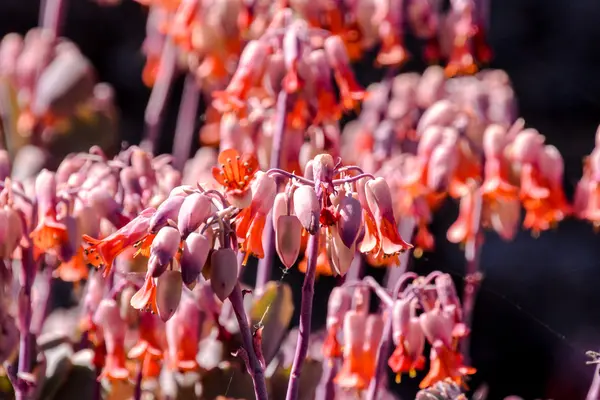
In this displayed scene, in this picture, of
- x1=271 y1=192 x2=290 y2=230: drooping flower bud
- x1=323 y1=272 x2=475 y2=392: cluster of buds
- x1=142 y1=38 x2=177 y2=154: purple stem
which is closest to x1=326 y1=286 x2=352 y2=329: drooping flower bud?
x1=323 y1=272 x2=475 y2=392: cluster of buds

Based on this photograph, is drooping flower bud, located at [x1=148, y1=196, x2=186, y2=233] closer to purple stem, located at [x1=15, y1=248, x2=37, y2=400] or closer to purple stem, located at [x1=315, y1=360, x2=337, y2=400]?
purple stem, located at [x1=15, y1=248, x2=37, y2=400]

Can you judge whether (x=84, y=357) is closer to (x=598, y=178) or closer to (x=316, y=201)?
(x=316, y=201)

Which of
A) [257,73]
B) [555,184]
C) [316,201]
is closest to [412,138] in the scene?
[555,184]

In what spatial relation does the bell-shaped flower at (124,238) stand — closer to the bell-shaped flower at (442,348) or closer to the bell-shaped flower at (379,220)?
the bell-shaped flower at (379,220)

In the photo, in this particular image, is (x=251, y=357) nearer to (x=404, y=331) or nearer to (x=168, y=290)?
(x=168, y=290)

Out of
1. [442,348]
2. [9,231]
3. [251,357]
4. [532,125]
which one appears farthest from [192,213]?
[532,125]

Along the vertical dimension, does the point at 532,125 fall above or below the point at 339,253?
below
